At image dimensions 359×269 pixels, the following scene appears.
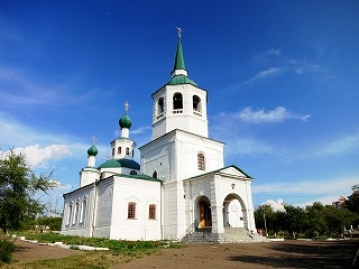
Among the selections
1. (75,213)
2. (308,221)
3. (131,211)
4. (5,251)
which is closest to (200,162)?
(131,211)

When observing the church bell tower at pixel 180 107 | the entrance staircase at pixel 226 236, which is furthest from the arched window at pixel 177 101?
the entrance staircase at pixel 226 236

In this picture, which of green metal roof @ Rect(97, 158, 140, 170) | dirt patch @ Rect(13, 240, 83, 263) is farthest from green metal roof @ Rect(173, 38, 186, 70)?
dirt patch @ Rect(13, 240, 83, 263)

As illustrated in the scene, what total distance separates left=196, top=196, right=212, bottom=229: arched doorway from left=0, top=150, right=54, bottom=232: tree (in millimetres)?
12656

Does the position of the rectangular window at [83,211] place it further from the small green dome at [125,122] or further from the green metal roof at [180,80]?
the green metal roof at [180,80]

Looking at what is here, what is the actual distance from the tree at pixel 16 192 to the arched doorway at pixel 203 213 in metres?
12.7

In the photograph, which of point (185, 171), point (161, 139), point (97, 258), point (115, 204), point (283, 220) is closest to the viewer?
point (97, 258)

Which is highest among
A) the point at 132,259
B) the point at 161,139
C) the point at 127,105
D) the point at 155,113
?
the point at 127,105

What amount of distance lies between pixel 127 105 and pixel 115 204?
1957cm

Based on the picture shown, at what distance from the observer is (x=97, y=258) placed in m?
11.7

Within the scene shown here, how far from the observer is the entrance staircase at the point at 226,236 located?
1962 cm

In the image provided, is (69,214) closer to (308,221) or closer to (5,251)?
(5,251)

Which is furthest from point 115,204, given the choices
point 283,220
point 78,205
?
point 283,220

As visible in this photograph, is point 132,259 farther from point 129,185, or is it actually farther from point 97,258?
point 129,185

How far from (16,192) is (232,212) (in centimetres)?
1712
